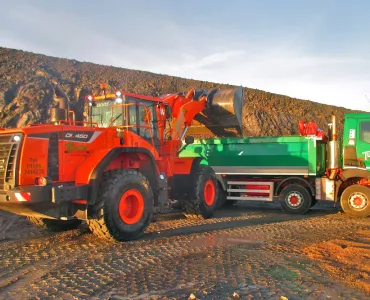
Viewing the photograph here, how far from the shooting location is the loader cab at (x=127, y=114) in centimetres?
788

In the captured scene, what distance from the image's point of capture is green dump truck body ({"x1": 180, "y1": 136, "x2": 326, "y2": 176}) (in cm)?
1052

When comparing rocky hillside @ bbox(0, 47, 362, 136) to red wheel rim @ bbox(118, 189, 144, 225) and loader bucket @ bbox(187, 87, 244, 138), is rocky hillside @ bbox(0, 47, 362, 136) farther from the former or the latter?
red wheel rim @ bbox(118, 189, 144, 225)

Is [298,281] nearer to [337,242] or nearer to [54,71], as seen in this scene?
[337,242]

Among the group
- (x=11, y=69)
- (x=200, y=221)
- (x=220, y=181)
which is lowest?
(x=200, y=221)

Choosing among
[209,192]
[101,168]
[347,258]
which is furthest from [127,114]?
[347,258]

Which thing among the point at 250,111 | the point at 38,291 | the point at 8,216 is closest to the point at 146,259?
the point at 38,291

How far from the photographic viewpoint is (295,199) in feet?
35.0

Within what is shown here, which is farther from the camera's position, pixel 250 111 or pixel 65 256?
pixel 250 111

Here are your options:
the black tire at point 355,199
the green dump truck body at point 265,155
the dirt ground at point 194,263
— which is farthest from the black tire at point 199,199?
the black tire at point 355,199

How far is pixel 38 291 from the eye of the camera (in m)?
4.31

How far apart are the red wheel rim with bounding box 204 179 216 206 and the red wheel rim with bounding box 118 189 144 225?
296 cm

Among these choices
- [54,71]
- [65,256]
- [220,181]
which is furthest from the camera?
[54,71]

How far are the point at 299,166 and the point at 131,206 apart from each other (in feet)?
18.3

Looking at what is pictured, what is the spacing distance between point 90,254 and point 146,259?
982 millimetres
